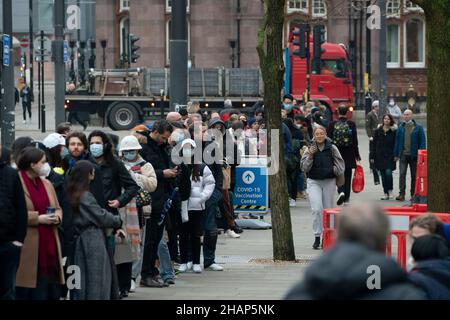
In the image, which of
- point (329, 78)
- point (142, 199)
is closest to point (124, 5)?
point (329, 78)

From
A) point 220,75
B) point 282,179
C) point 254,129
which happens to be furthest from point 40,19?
point 282,179

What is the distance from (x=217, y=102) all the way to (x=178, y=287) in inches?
1514

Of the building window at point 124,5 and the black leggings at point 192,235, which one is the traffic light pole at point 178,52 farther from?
the building window at point 124,5

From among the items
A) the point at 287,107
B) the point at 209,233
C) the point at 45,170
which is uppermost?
the point at 287,107

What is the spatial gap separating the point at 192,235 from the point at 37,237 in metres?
4.63

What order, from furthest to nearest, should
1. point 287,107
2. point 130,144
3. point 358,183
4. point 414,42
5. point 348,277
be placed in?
point 414,42 → point 287,107 → point 358,183 → point 130,144 → point 348,277

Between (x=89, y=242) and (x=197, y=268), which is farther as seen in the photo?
(x=197, y=268)

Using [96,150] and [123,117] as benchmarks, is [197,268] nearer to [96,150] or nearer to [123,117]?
[96,150]

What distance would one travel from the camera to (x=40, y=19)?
95.5 m

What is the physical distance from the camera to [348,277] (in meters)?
5.77

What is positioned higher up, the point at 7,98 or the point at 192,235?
the point at 7,98

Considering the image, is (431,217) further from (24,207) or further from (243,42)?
(243,42)

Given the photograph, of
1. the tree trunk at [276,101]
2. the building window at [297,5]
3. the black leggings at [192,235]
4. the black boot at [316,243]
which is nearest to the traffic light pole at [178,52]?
the black boot at [316,243]

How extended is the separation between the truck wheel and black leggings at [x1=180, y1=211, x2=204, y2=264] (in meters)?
35.9
